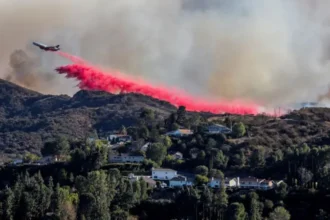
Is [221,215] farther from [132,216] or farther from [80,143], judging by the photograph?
[80,143]

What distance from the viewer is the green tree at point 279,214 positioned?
91.7m

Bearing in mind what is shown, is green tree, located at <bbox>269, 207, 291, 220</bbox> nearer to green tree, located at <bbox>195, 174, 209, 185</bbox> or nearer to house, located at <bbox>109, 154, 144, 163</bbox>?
green tree, located at <bbox>195, 174, 209, 185</bbox>

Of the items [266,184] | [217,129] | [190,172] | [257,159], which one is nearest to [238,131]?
[217,129]

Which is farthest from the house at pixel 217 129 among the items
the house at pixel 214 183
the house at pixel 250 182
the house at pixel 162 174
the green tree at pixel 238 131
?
the house at pixel 250 182

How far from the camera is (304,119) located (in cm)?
16100

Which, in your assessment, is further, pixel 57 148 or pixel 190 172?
pixel 57 148

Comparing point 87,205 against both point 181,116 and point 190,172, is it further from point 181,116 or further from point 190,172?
point 181,116

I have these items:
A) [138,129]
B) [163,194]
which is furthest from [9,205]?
[138,129]

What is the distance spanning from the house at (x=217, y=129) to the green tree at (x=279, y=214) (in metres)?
48.5

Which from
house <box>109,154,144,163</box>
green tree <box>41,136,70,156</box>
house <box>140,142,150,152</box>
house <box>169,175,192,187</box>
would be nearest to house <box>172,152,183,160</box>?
house <box>140,142,150,152</box>

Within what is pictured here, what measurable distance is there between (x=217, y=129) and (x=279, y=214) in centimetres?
5198

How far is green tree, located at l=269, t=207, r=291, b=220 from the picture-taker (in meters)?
91.7

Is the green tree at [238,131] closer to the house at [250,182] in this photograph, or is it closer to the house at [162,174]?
the house at [162,174]

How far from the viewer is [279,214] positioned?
9244 centimetres
